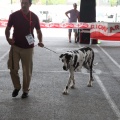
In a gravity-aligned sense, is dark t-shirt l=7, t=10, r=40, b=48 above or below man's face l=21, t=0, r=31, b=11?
below

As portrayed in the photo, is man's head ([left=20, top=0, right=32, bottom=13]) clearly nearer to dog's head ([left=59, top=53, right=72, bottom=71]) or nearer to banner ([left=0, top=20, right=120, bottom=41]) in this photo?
dog's head ([left=59, top=53, right=72, bottom=71])

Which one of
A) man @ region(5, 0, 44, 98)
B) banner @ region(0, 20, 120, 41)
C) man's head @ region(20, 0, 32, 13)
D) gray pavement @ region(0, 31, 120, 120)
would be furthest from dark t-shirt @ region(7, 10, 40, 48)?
banner @ region(0, 20, 120, 41)

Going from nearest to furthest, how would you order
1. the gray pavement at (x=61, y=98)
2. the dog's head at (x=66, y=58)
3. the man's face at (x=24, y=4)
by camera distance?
the gray pavement at (x=61, y=98) < the man's face at (x=24, y=4) < the dog's head at (x=66, y=58)

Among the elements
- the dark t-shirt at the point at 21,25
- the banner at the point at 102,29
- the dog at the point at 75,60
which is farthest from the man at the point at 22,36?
the banner at the point at 102,29

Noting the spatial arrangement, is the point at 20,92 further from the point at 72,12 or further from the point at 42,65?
the point at 72,12

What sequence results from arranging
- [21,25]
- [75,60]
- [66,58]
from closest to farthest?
[21,25]
[66,58]
[75,60]

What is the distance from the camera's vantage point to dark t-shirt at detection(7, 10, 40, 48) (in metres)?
5.96

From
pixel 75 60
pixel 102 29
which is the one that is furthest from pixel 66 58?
pixel 102 29

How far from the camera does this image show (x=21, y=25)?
6.02 metres

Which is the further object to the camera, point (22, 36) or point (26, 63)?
point (26, 63)

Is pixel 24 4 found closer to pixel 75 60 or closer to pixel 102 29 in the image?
pixel 75 60

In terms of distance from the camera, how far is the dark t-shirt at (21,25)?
5.96 m

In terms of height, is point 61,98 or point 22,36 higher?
point 22,36

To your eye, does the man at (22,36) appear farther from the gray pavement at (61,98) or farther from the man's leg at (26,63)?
the gray pavement at (61,98)
